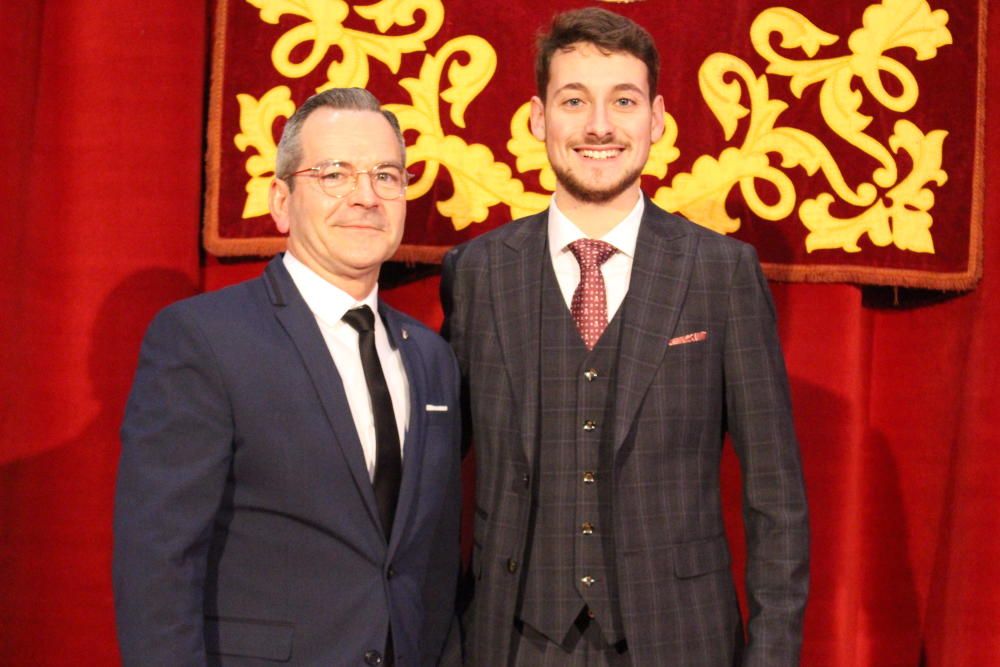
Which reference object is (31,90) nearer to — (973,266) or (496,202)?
(496,202)

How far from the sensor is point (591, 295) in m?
1.70

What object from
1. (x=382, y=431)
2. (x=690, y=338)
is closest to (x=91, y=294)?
(x=382, y=431)

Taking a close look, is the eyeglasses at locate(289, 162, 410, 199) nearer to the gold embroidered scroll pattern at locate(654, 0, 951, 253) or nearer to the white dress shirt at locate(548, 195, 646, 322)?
the white dress shirt at locate(548, 195, 646, 322)

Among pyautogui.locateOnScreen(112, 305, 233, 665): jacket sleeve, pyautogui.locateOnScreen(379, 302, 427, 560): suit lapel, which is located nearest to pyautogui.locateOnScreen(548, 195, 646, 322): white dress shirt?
pyautogui.locateOnScreen(379, 302, 427, 560): suit lapel

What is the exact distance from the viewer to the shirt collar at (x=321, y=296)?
1.56 meters

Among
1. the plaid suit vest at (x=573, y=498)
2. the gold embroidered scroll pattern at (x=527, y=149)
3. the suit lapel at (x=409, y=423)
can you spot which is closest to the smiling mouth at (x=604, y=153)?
the plaid suit vest at (x=573, y=498)

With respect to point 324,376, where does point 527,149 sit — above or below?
above

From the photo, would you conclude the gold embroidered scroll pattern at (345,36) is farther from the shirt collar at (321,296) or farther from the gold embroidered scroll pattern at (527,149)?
the shirt collar at (321,296)

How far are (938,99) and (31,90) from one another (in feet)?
5.28

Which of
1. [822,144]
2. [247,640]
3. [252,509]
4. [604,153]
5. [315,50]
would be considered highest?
[315,50]

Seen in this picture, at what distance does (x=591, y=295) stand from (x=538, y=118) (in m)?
0.30

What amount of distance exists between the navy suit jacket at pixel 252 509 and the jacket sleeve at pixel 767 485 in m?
0.46

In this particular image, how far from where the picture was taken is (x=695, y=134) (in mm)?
2209

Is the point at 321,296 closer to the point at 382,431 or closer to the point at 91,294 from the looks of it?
the point at 382,431
